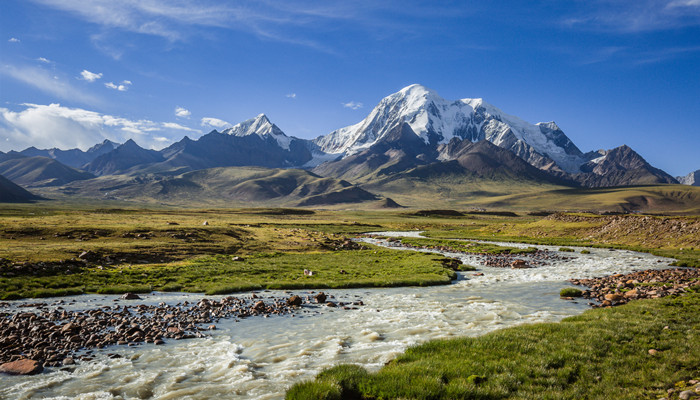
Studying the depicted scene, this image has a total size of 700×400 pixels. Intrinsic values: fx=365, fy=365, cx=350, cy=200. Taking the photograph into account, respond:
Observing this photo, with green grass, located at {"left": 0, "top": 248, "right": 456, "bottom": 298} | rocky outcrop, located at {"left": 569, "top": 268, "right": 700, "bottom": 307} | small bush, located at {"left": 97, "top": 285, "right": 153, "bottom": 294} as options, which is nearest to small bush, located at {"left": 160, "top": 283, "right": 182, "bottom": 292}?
green grass, located at {"left": 0, "top": 248, "right": 456, "bottom": 298}

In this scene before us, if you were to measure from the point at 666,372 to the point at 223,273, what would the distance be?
35.4 meters

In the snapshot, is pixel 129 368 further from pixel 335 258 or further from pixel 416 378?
pixel 335 258

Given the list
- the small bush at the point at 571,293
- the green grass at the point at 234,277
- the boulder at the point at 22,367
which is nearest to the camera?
the boulder at the point at 22,367

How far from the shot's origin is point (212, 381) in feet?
45.1

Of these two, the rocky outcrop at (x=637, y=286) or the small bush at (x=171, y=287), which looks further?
the small bush at (x=171, y=287)

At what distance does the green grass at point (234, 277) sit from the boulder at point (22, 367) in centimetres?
1627

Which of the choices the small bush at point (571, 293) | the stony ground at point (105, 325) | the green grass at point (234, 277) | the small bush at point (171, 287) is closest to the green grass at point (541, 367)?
the stony ground at point (105, 325)

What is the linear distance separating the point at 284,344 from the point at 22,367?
33.3 ft

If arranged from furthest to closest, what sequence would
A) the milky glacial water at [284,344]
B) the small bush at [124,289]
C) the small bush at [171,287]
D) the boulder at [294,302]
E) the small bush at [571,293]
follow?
1. the small bush at [171,287]
2. the small bush at [571,293]
3. the small bush at [124,289]
4. the boulder at [294,302]
5. the milky glacial water at [284,344]

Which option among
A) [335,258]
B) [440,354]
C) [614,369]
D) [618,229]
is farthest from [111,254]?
[618,229]

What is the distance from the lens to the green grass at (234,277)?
29.9 metres

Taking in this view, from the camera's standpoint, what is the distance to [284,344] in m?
17.9

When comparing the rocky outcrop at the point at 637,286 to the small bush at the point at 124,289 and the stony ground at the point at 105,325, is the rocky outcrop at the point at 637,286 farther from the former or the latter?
the small bush at the point at 124,289

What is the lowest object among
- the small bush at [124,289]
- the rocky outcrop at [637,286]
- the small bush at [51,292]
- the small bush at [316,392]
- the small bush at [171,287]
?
the small bush at [171,287]
